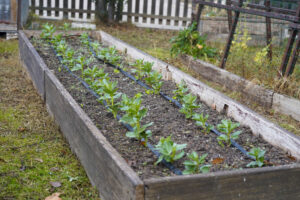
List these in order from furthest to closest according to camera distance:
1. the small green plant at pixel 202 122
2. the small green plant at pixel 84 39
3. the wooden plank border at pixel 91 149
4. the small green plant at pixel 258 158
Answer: the small green plant at pixel 84 39 → the small green plant at pixel 202 122 → the small green plant at pixel 258 158 → the wooden plank border at pixel 91 149

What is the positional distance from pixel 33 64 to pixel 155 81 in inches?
63.0

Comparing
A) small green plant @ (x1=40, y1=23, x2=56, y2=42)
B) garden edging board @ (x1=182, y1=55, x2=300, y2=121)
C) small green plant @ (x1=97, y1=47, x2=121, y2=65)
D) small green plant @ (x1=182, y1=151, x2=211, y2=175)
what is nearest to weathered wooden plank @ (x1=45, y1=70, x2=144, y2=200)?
small green plant @ (x1=182, y1=151, x2=211, y2=175)

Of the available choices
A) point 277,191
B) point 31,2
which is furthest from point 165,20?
point 277,191

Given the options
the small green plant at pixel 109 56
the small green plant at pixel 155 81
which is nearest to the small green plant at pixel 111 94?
the small green plant at pixel 155 81

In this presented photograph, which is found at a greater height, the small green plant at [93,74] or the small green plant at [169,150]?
the small green plant at [93,74]

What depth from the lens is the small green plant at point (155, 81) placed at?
3.91 metres

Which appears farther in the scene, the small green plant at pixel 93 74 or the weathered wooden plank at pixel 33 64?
the weathered wooden plank at pixel 33 64

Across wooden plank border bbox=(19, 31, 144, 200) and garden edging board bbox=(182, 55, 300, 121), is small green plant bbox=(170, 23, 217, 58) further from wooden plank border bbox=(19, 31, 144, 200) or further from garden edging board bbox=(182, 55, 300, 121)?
wooden plank border bbox=(19, 31, 144, 200)

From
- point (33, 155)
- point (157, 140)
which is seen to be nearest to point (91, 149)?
point (157, 140)

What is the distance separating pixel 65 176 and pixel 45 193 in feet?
0.82

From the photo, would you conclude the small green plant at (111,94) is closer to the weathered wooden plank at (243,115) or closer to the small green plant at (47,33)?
the weathered wooden plank at (243,115)

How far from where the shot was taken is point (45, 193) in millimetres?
2627

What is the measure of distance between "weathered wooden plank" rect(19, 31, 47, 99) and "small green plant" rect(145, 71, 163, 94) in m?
1.09

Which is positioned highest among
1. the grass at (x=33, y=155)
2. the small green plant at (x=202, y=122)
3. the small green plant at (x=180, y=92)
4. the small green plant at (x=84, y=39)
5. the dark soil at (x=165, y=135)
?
the small green plant at (x=84, y=39)
